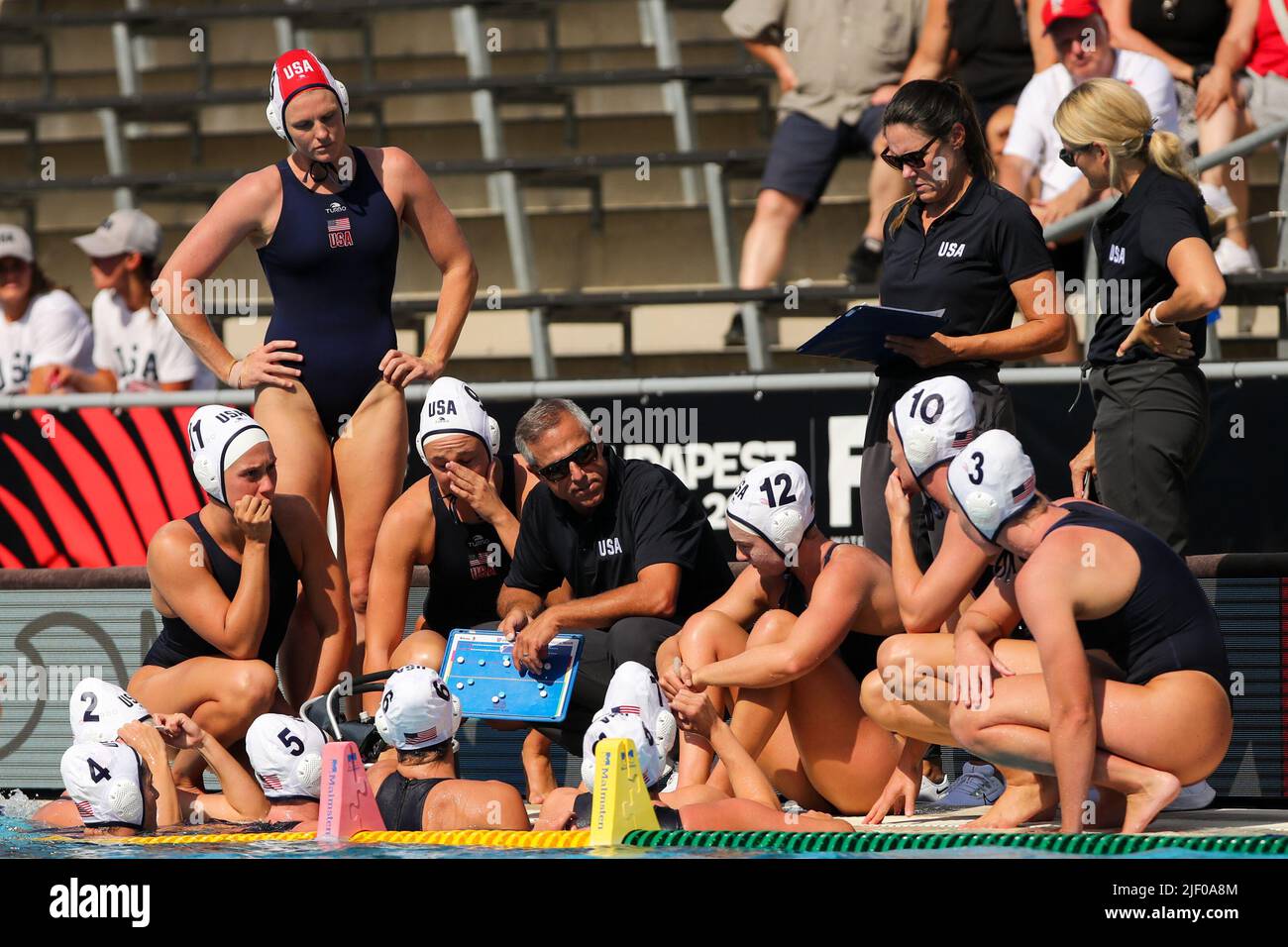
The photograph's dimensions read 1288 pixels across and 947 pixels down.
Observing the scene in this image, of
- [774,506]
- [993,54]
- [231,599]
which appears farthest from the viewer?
[993,54]

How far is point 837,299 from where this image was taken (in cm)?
920

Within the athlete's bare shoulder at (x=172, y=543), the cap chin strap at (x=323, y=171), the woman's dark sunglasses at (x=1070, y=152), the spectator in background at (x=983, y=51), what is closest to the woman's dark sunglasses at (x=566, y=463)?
the athlete's bare shoulder at (x=172, y=543)

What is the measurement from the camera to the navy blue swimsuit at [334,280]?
627 centimetres

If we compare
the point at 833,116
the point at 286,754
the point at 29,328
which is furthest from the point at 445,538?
the point at 29,328

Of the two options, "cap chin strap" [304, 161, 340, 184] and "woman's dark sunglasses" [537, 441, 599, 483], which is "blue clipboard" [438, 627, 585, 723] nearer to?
"woman's dark sunglasses" [537, 441, 599, 483]

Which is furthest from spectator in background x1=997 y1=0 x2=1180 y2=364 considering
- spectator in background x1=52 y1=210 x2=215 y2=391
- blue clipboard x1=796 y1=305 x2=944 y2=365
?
spectator in background x1=52 y1=210 x2=215 y2=391

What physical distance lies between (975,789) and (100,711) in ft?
9.26

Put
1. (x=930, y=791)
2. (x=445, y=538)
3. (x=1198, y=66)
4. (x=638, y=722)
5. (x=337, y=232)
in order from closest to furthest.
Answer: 1. (x=638, y=722)
2. (x=930, y=791)
3. (x=337, y=232)
4. (x=445, y=538)
5. (x=1198, y=66)

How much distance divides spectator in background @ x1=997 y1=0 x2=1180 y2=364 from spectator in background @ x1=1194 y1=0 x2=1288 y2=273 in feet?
0.80

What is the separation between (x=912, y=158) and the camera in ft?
18.7

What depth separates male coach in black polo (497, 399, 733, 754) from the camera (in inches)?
231

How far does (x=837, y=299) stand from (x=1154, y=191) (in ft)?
12.0

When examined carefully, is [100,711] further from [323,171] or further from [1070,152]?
[1070,152]
